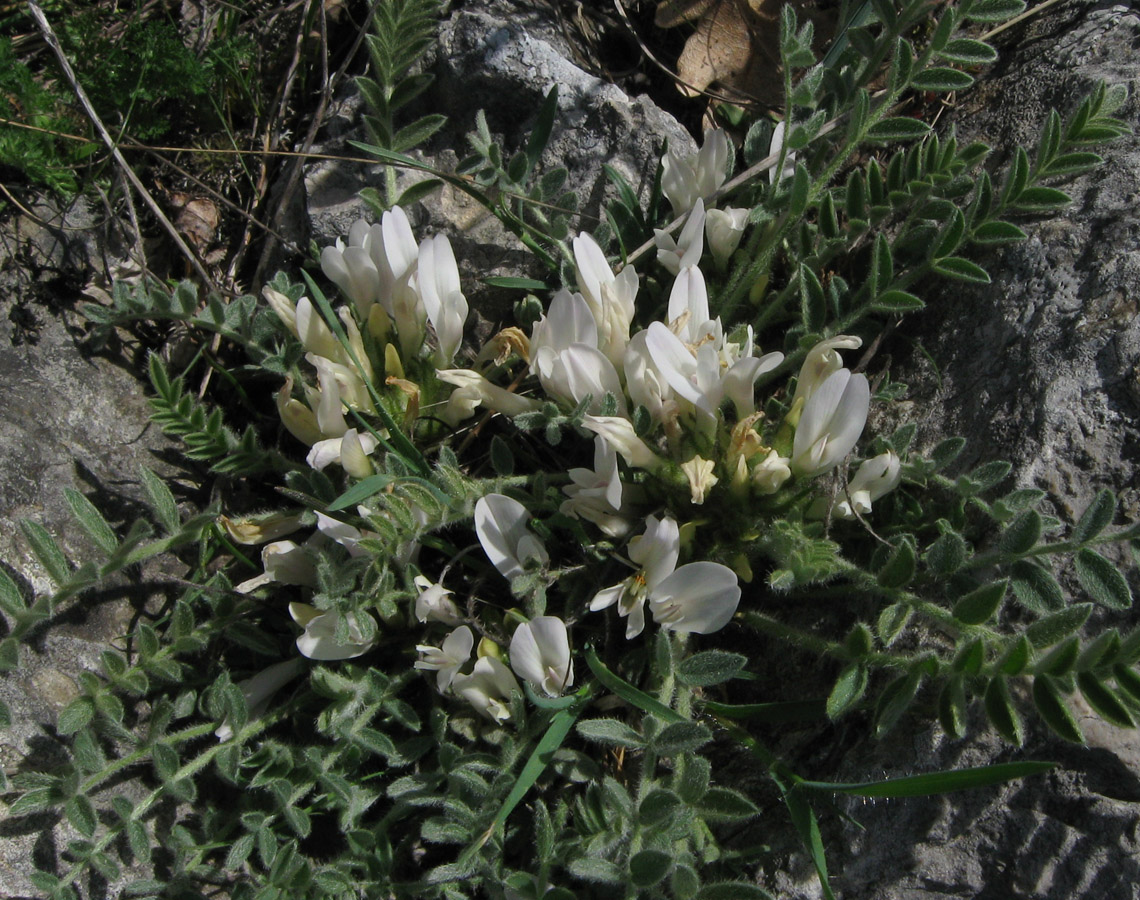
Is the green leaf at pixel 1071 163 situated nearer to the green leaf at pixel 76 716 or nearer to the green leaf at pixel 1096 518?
the green leaf at pixel 1096 518

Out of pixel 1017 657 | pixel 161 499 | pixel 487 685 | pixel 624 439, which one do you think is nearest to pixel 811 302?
pixel 624 439

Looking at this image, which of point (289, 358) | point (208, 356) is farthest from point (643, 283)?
point (208, 356)

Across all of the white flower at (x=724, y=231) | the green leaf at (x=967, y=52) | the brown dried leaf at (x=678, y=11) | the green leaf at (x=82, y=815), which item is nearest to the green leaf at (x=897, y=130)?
the green leaf at (x=967, y=52)

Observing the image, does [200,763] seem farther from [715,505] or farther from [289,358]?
[715,505]

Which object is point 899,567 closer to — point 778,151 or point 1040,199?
point 1040,199

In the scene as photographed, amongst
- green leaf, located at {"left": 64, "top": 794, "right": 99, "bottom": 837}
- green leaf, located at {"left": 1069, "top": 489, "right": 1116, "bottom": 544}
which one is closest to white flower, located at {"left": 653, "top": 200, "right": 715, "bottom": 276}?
green leaf, located at {"left": 1069, "top": 489, "right": 1116, "bottom": 544}

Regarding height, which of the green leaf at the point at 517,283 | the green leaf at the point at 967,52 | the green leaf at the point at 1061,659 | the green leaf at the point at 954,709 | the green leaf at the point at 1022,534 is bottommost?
the green leaf at the point at 954,709

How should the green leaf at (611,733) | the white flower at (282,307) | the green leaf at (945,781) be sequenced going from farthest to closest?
1. the white flower at (282,307)
2. the green leaf at (611,733)
3. the green leaf at (945,781)
